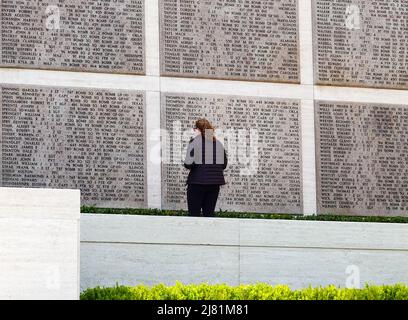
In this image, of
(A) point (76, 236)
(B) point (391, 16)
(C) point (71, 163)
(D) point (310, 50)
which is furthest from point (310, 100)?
(A) point (76, 236)

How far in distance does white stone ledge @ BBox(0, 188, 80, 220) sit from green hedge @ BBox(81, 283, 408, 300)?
43.0 inches

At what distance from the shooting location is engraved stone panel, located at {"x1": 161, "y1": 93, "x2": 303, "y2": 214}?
830 inches

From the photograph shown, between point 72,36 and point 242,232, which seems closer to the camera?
point 242,232

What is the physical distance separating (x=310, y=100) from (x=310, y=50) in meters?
0.97

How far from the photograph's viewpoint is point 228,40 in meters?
21.8

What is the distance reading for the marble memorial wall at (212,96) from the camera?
20609 mm

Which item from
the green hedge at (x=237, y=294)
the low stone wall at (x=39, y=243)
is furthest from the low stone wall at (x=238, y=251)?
the low stone wall at (x=39, y=243)

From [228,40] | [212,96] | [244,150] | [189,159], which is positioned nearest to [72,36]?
[212,96]

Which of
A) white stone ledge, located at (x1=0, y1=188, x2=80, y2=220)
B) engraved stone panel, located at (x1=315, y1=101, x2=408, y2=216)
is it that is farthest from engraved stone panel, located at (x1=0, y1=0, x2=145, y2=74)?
white stone ledge, located at (x1=0, y1=188, x2=80, y2=220)

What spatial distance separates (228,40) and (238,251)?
5795mm

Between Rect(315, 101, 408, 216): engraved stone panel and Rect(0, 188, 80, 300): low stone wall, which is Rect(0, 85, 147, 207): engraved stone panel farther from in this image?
Rect(0, 188, 80, 300): low stone wall

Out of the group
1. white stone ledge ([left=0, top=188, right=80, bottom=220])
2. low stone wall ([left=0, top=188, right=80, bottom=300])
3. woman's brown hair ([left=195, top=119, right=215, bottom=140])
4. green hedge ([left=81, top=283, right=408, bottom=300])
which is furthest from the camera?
woman's brown hair ([left=195, top=119, right=215, bottom=140])

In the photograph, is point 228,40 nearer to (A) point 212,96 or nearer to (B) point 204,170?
(A) point 212,96
